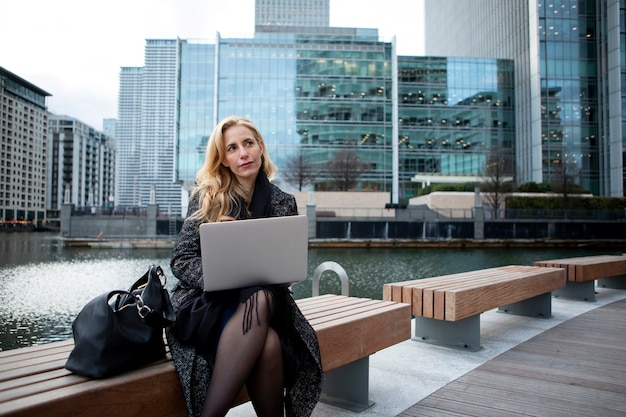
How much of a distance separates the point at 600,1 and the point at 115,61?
13168 centimetres

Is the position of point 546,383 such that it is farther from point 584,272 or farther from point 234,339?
point 584,272

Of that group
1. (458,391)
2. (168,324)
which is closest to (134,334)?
(168,324)

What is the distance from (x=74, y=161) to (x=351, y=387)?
125505 mm

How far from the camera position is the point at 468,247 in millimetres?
29844

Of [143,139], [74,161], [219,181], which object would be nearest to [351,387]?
[219,181]

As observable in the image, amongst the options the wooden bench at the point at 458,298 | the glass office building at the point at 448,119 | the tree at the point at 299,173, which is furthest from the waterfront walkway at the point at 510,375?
the glass office building at the point at 448,119

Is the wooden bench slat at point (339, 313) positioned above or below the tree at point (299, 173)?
below

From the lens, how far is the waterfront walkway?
275 centimetres

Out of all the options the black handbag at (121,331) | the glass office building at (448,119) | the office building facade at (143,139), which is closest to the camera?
the black handbag at (121,331)

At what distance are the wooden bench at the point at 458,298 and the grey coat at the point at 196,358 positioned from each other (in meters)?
1.78

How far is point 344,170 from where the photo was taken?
42.7 metres

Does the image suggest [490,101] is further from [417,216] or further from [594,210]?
[417,216]

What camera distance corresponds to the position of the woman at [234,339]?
178 centimetres

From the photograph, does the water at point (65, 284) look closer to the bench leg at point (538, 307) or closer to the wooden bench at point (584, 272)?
the wooden bench at point (584, 272)
